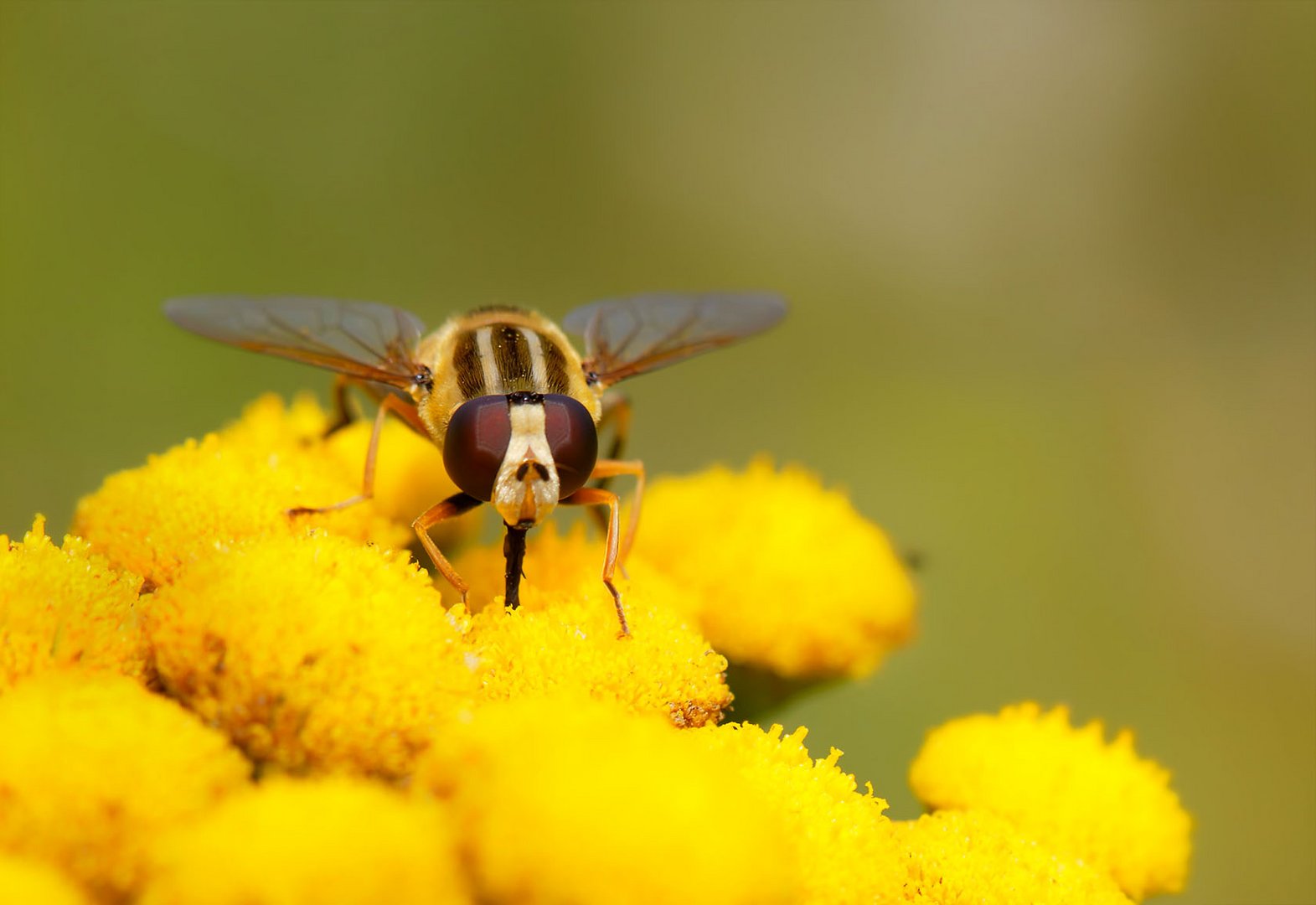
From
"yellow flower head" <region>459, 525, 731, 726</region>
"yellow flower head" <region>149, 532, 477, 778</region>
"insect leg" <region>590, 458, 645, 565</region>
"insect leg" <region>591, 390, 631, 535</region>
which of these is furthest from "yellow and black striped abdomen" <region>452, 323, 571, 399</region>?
"yellow flower head" <region>149, 532, 477, 778</region>

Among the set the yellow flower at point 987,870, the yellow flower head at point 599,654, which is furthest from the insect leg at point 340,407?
the yellow flower at point 987,870

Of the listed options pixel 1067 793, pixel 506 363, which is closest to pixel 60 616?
pixel 506 363

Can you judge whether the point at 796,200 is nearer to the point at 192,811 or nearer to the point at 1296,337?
the point at 1296,337

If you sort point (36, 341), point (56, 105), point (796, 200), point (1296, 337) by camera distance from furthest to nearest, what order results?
point (796, 200) < point (1296, 337) < point (56, 105) < point (36, 341)

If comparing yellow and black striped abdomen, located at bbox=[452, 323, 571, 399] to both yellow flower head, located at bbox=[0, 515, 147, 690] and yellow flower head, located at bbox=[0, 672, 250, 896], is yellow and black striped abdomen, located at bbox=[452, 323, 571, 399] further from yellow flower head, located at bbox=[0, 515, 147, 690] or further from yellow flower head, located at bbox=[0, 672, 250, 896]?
yellow flower head, located at bbox=[0, 672, 250, 896]

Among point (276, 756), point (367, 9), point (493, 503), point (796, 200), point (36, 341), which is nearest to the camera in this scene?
point (276, 756)

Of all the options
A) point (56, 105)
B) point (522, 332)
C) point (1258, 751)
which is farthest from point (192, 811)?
point (1258, 751)

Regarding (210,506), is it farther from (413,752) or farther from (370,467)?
(413,752)
